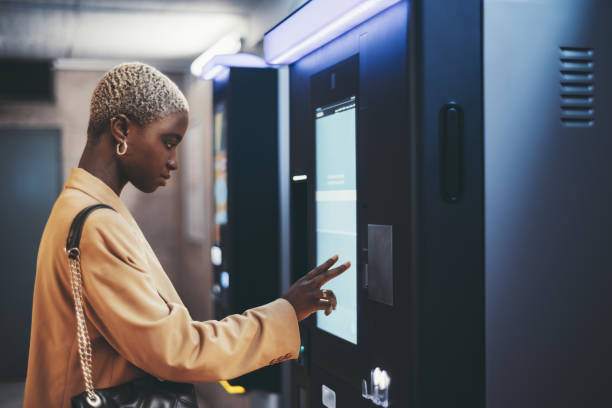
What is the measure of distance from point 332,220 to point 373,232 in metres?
0.31

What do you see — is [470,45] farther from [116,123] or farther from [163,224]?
[163,224]

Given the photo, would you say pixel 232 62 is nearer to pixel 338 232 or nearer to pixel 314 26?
pixel 314 26

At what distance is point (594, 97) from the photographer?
4.40 ft

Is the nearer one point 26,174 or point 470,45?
point 470,45

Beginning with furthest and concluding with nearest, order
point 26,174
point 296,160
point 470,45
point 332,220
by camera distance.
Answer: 1. point 26,174
2. point 296,160
3. point 332,220
4. point 470,45

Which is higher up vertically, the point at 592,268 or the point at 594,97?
the point at 594,97

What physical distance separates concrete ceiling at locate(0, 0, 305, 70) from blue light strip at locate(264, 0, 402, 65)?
87 centimetres

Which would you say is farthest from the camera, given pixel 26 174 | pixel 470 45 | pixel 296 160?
pixel 26 174

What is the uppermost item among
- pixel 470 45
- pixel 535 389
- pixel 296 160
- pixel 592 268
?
pixel 470 45

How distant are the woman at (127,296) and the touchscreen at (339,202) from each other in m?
0.27

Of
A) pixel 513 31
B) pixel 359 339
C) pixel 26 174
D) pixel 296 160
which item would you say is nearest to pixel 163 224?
pixel 26 174

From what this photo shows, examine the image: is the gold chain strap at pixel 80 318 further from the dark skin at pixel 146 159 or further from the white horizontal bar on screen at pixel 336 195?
the white horizontal bar on screen at pixel 336 195

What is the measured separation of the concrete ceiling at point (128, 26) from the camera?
3.38 metres

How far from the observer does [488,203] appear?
1.27m
